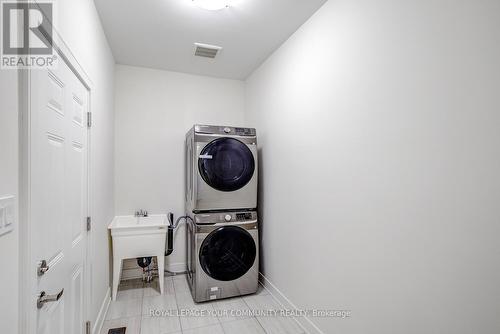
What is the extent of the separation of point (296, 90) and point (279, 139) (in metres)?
0.52

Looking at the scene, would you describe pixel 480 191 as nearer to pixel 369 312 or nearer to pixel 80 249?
pixel 369 312

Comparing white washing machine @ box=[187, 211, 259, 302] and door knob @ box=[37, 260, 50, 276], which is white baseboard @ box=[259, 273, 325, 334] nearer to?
white washing machine @ box=[187, 211, 259, 302]

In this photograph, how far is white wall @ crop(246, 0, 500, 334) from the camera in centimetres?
103

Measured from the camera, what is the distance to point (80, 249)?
1.66m

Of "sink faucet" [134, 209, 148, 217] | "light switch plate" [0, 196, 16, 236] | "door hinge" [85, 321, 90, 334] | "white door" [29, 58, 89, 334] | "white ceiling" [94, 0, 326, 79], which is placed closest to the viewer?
"light switch plate" [0, 196, 16, 236]

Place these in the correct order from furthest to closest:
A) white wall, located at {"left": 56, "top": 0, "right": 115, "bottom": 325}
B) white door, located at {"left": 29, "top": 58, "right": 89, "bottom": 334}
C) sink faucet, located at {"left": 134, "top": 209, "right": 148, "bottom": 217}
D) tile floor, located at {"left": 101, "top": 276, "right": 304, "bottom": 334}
Result: sink faucet, located at {"left": 134, "top": 209, "right": 148, "bottom": 217}, tile floor, located at {"left": 101, "top": 276, "right": 304, "bottom": 334}, white wall, located at {"left": 56, "top": 0, "right": 115, "bottom": 325}, white door, located at {"left": 29, "top": 58, "right": 89, "bottom": 334}

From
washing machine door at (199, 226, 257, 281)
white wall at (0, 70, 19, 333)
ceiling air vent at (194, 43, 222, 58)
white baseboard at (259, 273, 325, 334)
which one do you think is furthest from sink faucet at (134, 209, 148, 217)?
white wall at (0, 70, 19, 333)

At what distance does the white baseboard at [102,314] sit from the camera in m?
1.98

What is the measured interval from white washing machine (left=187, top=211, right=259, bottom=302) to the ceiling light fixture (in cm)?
184

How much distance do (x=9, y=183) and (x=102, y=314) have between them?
6.22ft

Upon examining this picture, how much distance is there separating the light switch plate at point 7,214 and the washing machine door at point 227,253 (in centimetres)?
183

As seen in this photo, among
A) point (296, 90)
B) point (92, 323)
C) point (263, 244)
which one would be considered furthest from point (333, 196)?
point (92, 323)

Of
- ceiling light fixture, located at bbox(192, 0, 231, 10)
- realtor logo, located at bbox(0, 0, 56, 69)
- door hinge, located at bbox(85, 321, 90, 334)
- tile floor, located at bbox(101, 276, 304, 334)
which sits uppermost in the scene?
ceiling light fixture, located at bbox(192, 0, 231, 10)

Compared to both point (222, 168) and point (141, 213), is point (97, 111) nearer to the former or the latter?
point (222, 168)
